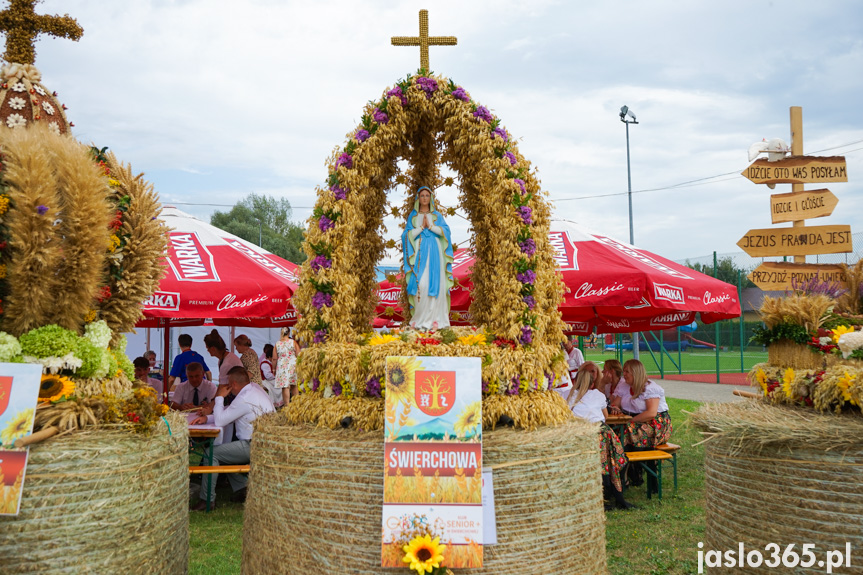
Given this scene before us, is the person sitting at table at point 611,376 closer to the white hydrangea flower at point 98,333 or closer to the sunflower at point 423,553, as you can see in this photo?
the sunflower at point 423,553

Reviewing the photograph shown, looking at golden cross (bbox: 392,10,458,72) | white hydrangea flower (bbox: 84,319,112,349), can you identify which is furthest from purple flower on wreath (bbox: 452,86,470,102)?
white hydrangea flower (bbox: 84,319,112,349)

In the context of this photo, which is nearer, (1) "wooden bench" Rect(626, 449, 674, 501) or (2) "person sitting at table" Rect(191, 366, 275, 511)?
(2) "person sitting at table" Rect(191, 366, 275, 511)

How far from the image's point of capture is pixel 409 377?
11.2ft

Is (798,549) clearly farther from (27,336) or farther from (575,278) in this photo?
(27,336)

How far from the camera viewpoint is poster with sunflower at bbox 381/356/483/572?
3.22 metres

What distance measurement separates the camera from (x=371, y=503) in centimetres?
339

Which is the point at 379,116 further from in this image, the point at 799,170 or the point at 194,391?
the point at 194,391

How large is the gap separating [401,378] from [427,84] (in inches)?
90.4

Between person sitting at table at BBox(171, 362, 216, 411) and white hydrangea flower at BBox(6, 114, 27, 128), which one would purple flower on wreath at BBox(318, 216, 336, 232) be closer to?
white hydrangea flower at BBox(6, 114, 27, 128)

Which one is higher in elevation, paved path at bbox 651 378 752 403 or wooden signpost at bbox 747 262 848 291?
wooden signpost at bbox 747 262 848 291

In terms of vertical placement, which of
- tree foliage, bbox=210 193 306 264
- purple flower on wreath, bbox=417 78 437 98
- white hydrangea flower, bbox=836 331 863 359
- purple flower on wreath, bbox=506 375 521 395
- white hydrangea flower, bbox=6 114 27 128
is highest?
tree foliage, bbox=210 193 306 264

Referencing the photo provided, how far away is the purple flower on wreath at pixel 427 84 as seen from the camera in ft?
15.0

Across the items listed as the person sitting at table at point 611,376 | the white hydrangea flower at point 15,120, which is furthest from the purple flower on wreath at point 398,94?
the person sitting at table at point 611,376

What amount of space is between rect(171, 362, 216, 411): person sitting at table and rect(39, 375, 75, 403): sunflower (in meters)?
5.05
